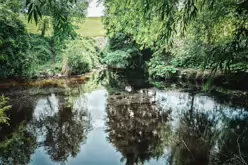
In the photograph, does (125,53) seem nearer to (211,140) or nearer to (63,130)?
(63,130)

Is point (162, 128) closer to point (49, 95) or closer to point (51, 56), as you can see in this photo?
point (49, 95)

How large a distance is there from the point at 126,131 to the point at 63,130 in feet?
5.64

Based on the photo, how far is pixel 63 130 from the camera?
16.9 ft

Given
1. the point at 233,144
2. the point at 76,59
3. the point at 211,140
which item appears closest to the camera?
the point at 233,144

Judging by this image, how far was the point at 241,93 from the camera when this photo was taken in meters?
7.45

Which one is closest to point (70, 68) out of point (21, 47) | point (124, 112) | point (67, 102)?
point (21, 47)

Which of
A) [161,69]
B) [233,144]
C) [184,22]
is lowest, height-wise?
[233,144]

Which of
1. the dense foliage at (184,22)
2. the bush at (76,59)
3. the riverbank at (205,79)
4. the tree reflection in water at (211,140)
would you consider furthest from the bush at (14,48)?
the tree reflection in water at (211,140)

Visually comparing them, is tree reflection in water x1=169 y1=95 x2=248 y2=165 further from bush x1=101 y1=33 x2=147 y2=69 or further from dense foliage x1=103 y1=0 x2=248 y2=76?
bush x1=101 y1=33 x2=147 y2=69

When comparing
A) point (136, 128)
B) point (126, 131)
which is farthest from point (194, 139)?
point (126, 131)

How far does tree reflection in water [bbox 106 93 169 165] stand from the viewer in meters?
4.09

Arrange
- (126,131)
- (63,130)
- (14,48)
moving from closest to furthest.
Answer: (126,131) < (63,130) < (14,48)

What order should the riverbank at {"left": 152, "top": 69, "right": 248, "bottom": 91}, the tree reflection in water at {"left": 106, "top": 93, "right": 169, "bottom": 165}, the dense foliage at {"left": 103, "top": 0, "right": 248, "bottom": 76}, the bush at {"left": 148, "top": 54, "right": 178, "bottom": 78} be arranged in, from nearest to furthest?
the dense foliage at {"left": 103, "top": 0, "right": 248, "bottom": 76}
the tree reflection in water at {"left": 106, "top": 93, "right": 169, "bottom": 165}
the riverbank at {"left": 152, "top": 69, "right": 248, "bottom": 91}
the bush at {"left": 148, "top": 54, "right": 178, "bottom": 78}

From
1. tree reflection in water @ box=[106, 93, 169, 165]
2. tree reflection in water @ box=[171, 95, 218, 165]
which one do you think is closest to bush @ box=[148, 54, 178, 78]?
tree reflection in water @ box=[106, 93, 169, 165]
